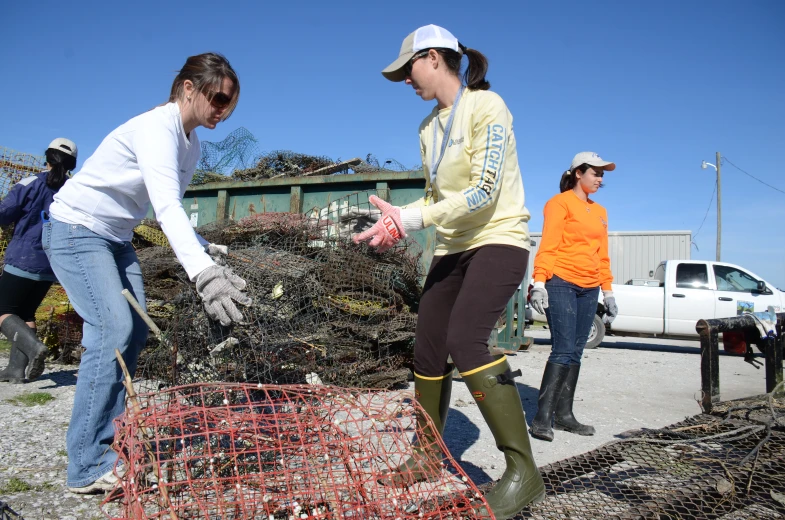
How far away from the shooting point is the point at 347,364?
400 cm

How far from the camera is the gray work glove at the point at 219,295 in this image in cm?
188

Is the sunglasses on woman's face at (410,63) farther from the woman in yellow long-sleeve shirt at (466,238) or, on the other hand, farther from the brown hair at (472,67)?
the brown hair at (472,67)

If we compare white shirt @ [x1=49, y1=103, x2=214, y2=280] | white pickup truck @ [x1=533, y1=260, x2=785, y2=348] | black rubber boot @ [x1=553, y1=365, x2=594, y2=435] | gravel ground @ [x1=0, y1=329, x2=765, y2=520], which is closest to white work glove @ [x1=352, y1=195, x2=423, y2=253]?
white shirt @ [x1=49, y1=103, x2=214, y2=280]

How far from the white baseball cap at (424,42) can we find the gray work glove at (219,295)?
1249 mm

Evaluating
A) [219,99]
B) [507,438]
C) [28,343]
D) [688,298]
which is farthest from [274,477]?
[688,298]

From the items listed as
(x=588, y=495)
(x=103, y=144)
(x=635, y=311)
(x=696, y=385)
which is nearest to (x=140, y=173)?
(x=103, y=144)

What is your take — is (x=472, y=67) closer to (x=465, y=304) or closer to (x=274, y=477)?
(x=465, y=304)

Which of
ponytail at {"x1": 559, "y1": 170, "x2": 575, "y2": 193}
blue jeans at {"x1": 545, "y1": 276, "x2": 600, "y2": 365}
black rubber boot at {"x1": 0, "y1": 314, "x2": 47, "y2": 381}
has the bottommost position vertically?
black rubber boot at {"x1": 0, "y1": 314, "x2": 47, "y2": 381}

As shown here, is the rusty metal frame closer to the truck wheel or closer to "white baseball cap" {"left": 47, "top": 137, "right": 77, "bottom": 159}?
"white baseball cap" {"left": 47, "top": 137, "right": 77, "bottom": 159}

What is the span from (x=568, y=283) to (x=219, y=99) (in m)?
2.49

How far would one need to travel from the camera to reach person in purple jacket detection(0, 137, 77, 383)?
4301mm

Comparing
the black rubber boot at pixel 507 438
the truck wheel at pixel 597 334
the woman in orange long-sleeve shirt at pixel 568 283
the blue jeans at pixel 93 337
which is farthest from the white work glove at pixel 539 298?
the truck wheel at pixel 597 334

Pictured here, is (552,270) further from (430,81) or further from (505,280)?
(430,81)

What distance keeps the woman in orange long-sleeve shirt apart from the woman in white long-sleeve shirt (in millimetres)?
2285
